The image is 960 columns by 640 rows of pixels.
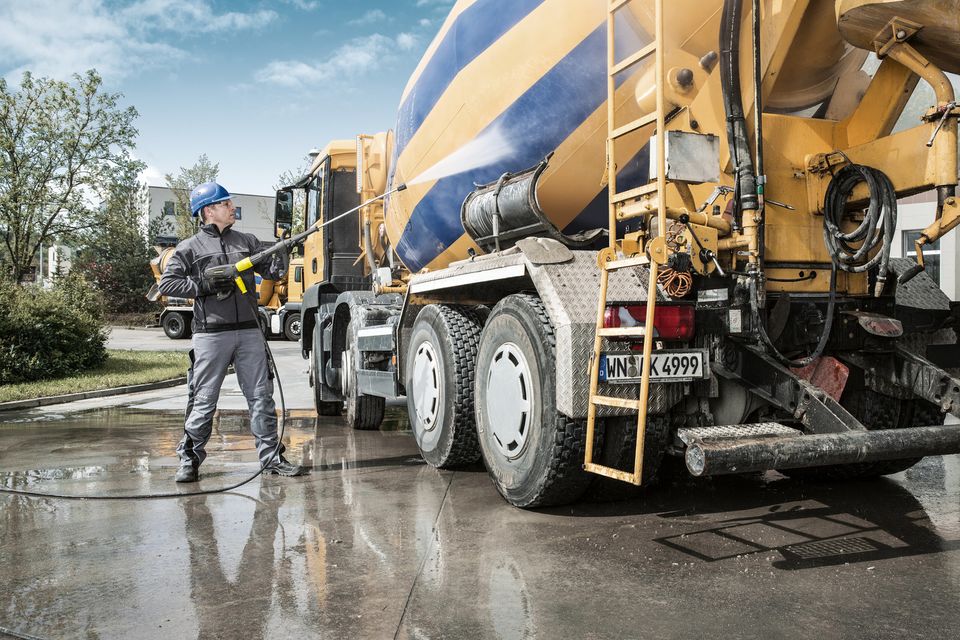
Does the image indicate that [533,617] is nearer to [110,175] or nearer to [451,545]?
[451,545]

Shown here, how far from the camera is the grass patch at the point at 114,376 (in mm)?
11047

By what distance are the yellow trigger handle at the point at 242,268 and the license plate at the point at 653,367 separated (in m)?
2.69

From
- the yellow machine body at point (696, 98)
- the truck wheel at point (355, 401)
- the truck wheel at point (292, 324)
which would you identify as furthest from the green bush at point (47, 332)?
the yellow machine body at point (696, 98)

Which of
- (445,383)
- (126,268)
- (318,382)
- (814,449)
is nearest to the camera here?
(814,449)

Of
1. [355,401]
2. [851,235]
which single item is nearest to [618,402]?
[851,235]

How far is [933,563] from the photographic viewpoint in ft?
11.5

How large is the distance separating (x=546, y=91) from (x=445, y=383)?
1903 millimetres

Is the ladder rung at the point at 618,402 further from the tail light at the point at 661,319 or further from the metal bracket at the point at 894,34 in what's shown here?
the metal bracket at the point at 894,34

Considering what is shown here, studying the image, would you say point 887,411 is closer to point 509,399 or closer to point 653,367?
point 653,367

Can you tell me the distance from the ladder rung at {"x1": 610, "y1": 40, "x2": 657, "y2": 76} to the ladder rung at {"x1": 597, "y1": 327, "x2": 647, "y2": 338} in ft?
4.12

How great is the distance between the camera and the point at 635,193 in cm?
385

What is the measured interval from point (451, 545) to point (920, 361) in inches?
97.8

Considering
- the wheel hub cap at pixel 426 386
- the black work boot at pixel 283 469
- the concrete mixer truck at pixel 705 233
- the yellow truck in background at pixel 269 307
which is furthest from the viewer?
the yellow truck in background at pixel 269 307

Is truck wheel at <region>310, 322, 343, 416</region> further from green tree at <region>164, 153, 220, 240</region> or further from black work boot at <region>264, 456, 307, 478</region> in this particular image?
green tree at <region>164, 153, 220, 240</region>
